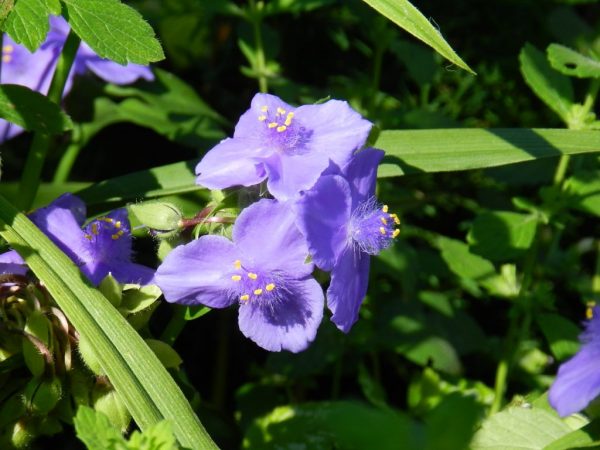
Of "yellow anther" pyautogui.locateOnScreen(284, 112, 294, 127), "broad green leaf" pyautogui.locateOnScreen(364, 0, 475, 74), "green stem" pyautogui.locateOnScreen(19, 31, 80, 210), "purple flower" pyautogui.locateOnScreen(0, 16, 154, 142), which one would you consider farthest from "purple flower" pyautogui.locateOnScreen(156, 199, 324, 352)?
"purple flower" pyautogui.locateOnScreen(0, 16, 154, 142)

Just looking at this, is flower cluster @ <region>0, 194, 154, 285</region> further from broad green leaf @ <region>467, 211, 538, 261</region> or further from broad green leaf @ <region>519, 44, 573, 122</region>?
broad green leaf @ <region>519, 44, 573, 122</region>

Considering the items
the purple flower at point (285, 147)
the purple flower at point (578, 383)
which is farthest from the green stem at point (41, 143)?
the purple flower at point (578, 383)

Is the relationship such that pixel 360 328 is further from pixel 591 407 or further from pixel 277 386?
pixel 591 407

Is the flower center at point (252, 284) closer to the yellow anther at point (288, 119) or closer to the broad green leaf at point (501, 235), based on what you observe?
the yellow anther at point (288, 119)

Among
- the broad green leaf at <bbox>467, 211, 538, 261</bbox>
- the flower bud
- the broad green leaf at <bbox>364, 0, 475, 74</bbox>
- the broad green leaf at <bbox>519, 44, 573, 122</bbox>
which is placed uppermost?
the broad green leaf at <bbox>364, 0, 475, 74</bbox>

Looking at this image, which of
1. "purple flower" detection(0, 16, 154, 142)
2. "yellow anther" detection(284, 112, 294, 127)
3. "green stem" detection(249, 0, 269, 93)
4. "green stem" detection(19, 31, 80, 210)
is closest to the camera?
"yellow anther" detection(284, 112, 294, 127)

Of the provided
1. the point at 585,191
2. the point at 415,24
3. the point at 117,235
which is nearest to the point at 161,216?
the point at 117,235

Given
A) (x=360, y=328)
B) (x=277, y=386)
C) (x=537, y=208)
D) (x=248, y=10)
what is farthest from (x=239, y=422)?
(x=248, y=10)
